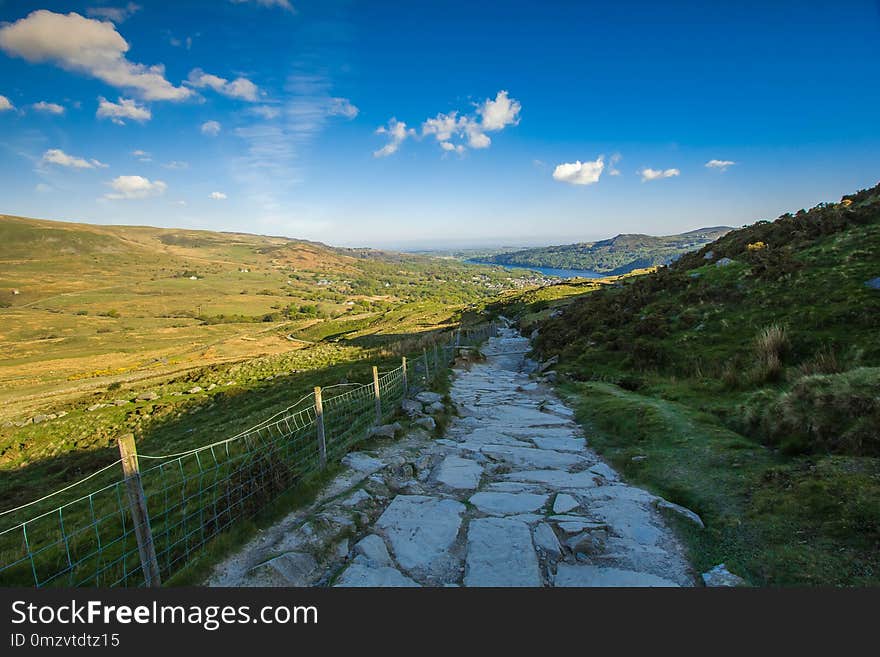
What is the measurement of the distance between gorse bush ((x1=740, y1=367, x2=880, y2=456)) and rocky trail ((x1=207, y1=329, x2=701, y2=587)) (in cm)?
225

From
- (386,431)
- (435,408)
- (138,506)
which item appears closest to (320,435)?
(386,431)

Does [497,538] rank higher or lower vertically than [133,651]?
lower

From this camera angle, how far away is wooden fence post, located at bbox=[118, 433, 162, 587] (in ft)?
11.5

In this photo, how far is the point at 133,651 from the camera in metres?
2.49

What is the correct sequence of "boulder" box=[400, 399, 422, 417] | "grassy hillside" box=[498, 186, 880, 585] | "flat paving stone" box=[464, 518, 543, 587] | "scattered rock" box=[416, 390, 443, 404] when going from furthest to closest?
1. "scattered rock" box=[416, 390, 443, 404]
2. "boulder" box=[400, 399, 422, 417]
3. "grassy hillside" box=[498, 186, 880, 585]
4. "flat paving stone" box=[464, 518, 543, 587]

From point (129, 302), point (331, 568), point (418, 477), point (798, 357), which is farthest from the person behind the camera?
point (129, 302)

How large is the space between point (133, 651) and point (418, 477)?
157 inches

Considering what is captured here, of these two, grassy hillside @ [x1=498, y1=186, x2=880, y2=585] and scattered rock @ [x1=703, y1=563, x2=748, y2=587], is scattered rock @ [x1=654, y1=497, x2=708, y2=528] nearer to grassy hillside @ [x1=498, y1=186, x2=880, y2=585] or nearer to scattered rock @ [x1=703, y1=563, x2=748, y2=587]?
grassy hillside @ [x1=498, y1=186, x2=880, y2=585]

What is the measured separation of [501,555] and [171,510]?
6.24m

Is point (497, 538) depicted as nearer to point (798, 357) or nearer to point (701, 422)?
point (701, 422)

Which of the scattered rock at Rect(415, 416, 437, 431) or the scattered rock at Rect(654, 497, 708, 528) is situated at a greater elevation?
the scattered rock at Rect(654, 497, 708, 528)

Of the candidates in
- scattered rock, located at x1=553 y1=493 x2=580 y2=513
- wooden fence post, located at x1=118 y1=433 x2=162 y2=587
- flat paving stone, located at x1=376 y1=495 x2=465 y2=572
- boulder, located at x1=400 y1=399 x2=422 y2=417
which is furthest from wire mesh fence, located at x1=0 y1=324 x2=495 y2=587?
scattered rock, located at x1=553 y1=493 x2=580 y2=513

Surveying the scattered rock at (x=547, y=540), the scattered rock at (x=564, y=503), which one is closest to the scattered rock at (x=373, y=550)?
the scattered rock at (x=547, y=540)

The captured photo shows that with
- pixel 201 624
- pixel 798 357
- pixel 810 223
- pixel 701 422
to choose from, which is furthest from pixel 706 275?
pixel 201 624
